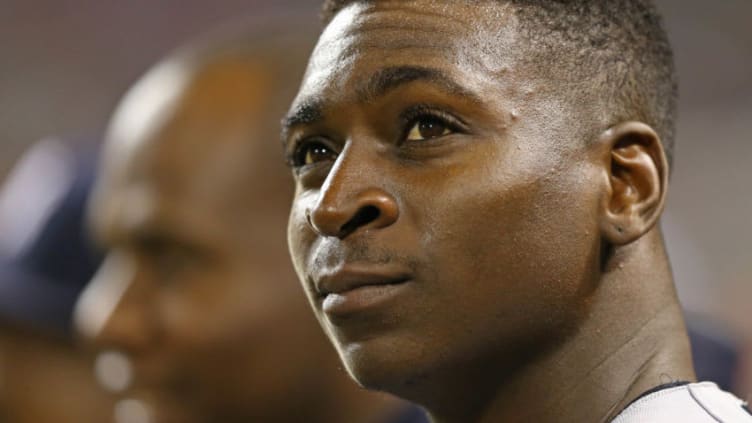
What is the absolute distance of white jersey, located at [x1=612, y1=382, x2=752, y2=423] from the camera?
5.85 feet

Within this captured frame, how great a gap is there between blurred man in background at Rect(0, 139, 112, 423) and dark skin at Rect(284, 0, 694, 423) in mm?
2070

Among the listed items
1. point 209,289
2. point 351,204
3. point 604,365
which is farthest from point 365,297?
point 209,289

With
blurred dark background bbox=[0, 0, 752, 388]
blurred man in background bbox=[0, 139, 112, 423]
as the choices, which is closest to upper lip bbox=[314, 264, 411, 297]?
blurred man in background bbox=[0, 139, 112, 423]

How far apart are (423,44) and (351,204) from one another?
241mm

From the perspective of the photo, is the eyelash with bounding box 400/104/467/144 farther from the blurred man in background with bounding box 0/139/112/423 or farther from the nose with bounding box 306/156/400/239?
the blurred man in background with bounding box 0/139/112/423

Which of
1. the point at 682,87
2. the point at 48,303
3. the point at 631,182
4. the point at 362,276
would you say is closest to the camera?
the point at 362,276

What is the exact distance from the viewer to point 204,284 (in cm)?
314

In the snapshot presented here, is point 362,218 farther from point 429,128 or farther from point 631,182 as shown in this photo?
point 631,182

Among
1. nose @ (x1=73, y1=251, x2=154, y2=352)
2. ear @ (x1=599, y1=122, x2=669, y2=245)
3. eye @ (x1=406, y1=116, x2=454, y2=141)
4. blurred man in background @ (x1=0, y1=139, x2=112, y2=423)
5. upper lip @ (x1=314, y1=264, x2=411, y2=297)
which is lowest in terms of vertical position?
upper lip @ (x1=314, y1=264, x2=411, y2=297)

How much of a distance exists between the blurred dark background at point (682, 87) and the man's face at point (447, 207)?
2.92 metres

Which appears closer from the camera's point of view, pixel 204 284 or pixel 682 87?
pixel 204 284

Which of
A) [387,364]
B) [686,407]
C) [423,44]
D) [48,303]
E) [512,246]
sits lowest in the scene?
[686,407]

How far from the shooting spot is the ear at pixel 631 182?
74.0 inches

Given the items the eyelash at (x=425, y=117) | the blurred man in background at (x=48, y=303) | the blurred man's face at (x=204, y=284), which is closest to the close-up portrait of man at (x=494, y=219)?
the eyelash at (x=425, y=117)
